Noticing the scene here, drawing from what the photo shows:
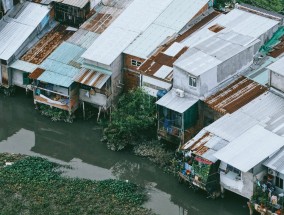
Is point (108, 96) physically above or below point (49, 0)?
below

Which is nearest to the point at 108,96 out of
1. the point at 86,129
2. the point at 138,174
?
the point at 86,129

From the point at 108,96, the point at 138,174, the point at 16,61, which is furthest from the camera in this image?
the point at 16,61

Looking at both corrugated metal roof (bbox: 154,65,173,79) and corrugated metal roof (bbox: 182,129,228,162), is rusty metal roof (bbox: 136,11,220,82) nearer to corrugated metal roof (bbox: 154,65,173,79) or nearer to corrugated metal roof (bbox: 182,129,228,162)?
corrugated metal roof (bbox: 154,65,173,79)

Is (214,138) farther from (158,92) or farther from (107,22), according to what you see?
(107,22)

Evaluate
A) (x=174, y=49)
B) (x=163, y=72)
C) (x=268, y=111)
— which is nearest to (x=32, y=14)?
(x=174, y=49)

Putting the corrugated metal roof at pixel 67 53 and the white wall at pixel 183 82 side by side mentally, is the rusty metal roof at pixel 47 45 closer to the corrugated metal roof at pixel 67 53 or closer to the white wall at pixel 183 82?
the corrugated metal roof at pixel 67 53

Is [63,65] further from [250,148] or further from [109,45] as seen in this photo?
[250,148]

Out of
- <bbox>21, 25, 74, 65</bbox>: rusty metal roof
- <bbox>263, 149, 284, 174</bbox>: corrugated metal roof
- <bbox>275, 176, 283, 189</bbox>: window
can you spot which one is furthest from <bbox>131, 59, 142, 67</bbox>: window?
<bbox>275, 176, 283, 189</bbox>: window
